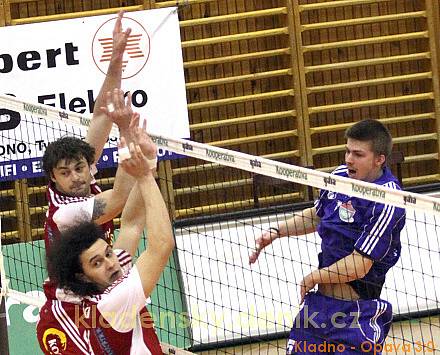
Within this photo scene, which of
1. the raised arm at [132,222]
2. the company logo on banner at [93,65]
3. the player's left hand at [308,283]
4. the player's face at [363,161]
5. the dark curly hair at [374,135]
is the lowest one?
the player's left hand at [308,283]

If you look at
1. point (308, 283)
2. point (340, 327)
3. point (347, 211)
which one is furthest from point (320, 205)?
point (340, 327)

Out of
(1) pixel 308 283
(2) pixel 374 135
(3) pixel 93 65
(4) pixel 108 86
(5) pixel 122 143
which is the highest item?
(3) pixel 93 65

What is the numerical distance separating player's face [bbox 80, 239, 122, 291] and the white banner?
584 cm

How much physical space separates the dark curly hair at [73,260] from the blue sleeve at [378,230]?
61.2 inches

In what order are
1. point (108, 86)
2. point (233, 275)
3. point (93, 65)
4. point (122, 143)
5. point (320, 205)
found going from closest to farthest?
point (122, 143) → point (108, 86) → point (320, 205) → point (233, 275) → point (93, 65)

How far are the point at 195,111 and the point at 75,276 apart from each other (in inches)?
280

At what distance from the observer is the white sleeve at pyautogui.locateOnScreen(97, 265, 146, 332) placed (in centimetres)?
345

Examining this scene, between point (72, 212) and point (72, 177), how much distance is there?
33 centimetres

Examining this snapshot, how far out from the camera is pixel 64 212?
14.7 feet

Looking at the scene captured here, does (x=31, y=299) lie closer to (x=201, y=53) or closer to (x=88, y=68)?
(x=88, y=68)

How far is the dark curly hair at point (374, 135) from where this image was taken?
191 inches

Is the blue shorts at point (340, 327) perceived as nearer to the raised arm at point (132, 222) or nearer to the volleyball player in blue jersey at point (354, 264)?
the volleyball player in blue jersey at point (354, 264)

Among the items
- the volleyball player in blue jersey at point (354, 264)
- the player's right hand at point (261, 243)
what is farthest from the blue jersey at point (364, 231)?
the player's right hand at point (261, 243)

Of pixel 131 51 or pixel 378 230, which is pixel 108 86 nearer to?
pixel 378 230
